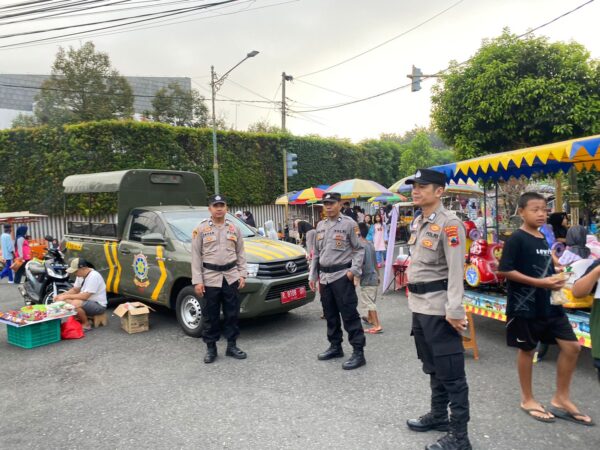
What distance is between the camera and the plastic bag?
6.05 meters

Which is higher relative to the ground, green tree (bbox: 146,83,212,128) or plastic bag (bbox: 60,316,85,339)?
green tree (bbox: 146,83,212,128)

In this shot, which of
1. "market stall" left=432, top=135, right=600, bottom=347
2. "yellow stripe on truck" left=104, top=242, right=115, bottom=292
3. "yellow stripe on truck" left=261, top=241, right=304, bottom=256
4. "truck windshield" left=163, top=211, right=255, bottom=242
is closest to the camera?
"market stall" left=432, top=135, right=600, bottom=347

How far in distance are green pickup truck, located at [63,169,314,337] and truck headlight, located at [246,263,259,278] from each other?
13mm

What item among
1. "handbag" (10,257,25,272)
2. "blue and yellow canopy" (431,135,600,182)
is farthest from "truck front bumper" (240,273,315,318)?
"handbag" (10,257,25,272)

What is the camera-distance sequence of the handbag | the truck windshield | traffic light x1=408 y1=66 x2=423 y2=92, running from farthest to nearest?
traffic light x1=408 y1=66 x2=423 y2=92 < the handbag < the truck windshield

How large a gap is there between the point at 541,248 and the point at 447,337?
1142 millimetres

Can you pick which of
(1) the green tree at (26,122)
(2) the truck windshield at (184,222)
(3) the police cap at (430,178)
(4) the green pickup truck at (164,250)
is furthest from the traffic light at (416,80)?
(1) the green tree at (26,122)

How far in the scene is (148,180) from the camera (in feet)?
24.1

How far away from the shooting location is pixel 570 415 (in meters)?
3.43

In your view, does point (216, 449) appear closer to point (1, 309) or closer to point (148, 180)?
point (148, 180)

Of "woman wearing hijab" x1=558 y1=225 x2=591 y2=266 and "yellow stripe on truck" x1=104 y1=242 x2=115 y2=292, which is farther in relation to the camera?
"yellow stripe on truck" x1=104 y1=242 x2=115 y2=292

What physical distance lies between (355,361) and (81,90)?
80.2 ft

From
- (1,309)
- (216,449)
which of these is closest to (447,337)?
(216,449)

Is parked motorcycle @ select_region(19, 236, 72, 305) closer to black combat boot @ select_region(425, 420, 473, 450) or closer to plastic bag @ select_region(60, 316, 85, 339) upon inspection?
plastic bag @ select_region(60, 316, 85, 339)
